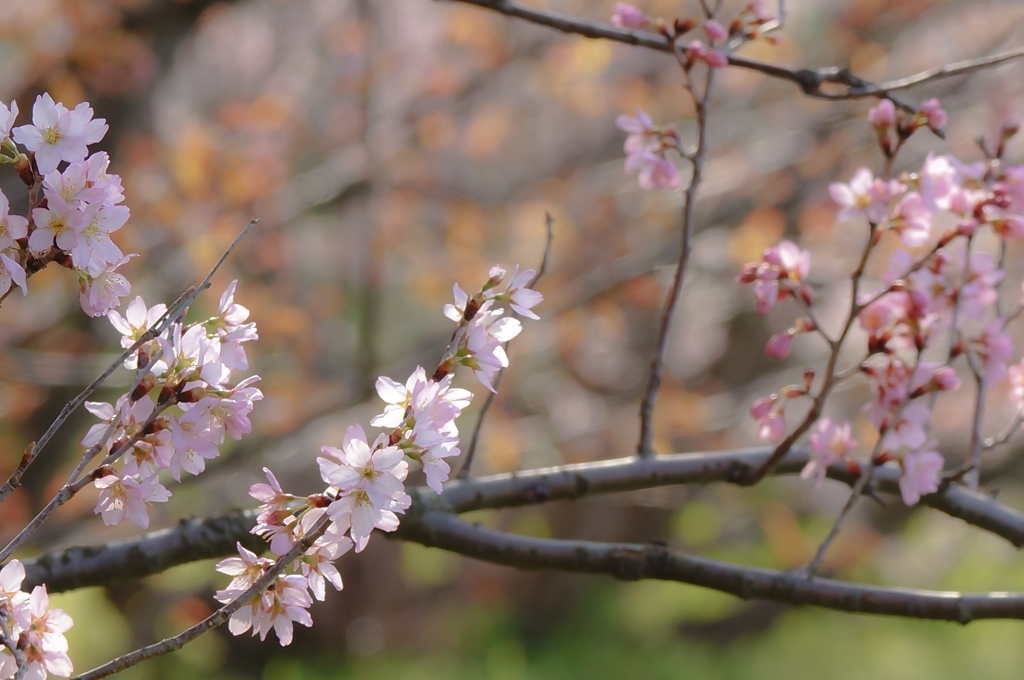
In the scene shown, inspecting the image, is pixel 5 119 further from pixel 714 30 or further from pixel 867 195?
pixel 867 195

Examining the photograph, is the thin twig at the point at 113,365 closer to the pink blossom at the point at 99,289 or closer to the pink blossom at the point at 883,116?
the pink blossom at the point at 99,289

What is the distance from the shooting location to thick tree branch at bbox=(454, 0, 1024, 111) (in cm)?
113

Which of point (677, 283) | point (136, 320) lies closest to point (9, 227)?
point (136, 320)

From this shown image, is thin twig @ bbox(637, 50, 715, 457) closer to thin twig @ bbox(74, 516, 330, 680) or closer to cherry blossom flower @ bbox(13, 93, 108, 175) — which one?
thin twig @ bbox(74, 516, 330, 680)

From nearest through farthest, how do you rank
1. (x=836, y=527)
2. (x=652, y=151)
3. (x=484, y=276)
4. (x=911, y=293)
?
(x=836, y=527) → (x=911, y=293) → (x=652, y=151) → (x=484, y=276)

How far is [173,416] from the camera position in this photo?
751mm

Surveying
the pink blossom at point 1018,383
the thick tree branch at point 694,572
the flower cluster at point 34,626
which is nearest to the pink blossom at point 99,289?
the flower cluster at point 34,626

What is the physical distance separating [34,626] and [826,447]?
0.97m

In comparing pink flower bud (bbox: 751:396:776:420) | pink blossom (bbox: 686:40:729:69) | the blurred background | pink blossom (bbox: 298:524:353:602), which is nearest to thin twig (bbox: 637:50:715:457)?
pink blossom (bbox: 686:40:729:69)

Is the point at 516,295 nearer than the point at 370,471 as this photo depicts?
No

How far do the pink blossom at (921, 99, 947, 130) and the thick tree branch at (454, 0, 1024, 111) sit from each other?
0.02 meters

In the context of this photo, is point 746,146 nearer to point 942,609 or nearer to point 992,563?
point 942,609

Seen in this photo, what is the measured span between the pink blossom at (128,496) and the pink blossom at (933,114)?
1.05m

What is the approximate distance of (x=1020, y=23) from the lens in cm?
396
